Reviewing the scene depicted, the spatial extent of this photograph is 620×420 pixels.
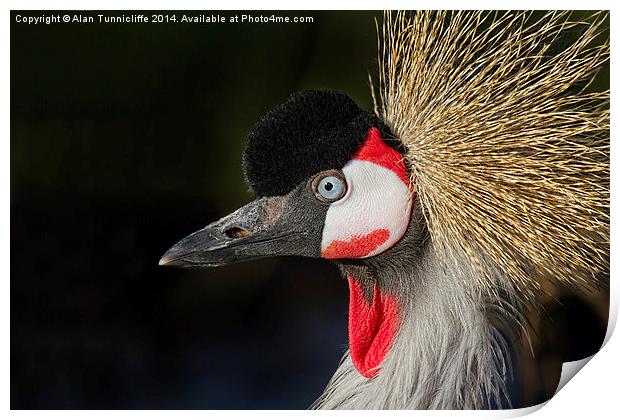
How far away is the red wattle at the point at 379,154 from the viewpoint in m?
1.50

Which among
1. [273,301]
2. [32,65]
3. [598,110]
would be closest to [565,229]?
[598,110]

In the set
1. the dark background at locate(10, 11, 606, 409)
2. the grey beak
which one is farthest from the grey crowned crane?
the dark background at locate(10, 11, 606, 409)

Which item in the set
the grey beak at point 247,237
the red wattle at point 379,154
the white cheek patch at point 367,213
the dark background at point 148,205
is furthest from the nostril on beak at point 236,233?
the dark background at point 148,205

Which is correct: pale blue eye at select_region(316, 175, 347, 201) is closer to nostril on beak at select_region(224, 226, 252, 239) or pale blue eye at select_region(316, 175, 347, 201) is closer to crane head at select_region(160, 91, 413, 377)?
crane head at select_region(160, 91, 413, 377)

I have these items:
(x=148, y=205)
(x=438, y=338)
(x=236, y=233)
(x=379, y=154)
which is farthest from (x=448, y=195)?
(x=148, y=205)

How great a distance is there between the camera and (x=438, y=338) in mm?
1574

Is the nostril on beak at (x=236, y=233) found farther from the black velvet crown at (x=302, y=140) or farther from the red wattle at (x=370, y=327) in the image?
the red wattle at (x=370, y=327)

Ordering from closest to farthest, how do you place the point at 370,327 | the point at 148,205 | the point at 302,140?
the point at 302,140 < the point at 370,327 < the point at 148,205

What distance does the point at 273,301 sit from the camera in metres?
1.94

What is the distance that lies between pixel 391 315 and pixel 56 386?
79cm

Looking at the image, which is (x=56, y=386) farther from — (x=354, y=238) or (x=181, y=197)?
(x=354, y=238)

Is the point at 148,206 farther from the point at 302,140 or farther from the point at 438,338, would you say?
the point at 438,338

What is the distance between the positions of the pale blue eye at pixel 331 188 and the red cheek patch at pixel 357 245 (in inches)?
3.7

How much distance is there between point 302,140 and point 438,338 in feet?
1.54
